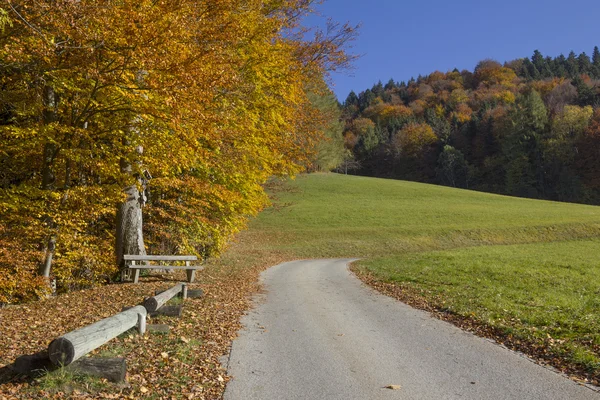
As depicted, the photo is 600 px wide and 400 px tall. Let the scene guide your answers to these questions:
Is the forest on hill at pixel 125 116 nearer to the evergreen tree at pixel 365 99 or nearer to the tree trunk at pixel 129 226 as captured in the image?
the tree trunk at pixel 129 226

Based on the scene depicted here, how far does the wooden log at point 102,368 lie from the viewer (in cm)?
546

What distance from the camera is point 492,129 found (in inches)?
4173

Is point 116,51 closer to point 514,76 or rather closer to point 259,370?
point 259,370

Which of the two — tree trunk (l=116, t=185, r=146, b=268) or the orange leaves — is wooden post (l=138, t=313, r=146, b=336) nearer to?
tree trunk (l=116, t=185, r=146, b=268)

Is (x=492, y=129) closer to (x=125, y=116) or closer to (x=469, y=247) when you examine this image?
(x=469, y=247)

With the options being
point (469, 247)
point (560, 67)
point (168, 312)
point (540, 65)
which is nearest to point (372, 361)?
point (168, 312)

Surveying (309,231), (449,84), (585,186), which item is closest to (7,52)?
(309,231)

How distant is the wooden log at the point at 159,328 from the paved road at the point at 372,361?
4.16 feet

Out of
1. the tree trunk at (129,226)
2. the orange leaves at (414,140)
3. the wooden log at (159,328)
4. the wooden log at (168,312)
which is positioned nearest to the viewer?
the wooden log at (159,328)

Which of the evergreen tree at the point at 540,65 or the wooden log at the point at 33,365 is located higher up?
the evergreen tree at the point at 540,65

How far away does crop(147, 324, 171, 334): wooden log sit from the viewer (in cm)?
802

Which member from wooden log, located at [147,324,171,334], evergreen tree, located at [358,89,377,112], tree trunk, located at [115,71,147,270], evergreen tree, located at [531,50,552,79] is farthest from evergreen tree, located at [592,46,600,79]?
wooden log, located at [147,324,171,334]

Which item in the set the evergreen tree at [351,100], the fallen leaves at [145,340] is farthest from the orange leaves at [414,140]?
the fallen leaves at [145,340]

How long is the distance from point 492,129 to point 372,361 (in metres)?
110
